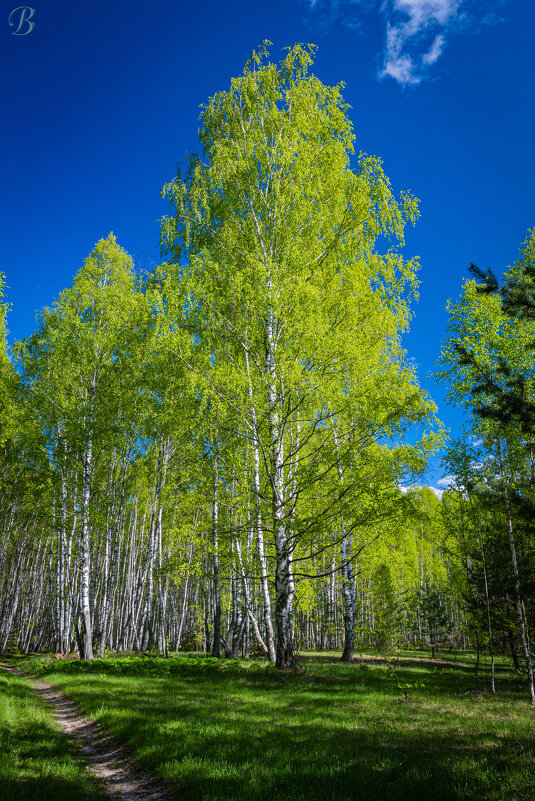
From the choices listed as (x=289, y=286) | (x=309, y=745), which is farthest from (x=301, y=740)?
(x=289, y=286)

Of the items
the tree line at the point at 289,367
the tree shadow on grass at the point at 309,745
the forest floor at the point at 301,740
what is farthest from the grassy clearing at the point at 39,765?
the tree line at the point at 289,367

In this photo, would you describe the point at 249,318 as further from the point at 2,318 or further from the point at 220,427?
the point at 2,318

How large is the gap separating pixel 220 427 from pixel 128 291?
35.6ft

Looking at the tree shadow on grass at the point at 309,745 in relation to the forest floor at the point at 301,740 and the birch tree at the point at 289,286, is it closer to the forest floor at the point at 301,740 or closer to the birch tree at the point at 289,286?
the forest floor at the point at 301,740

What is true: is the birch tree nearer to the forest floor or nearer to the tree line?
the tree line

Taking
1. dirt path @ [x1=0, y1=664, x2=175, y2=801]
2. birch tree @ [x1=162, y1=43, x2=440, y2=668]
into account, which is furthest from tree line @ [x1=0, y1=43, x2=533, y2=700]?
dirt path @ [x1=0, y1=664, x2=175, y2=801]

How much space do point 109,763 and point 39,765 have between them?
0.92 metres

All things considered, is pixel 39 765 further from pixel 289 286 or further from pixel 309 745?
pixel 289 286

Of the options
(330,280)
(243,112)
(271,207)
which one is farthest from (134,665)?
(243,112)

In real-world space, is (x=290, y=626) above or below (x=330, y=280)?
below

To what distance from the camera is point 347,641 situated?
51.2 ft

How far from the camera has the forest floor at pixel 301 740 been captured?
3473 millimetres

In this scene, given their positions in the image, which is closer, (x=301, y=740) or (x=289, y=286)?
(x=301, y=740)

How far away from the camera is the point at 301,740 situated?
480cm
